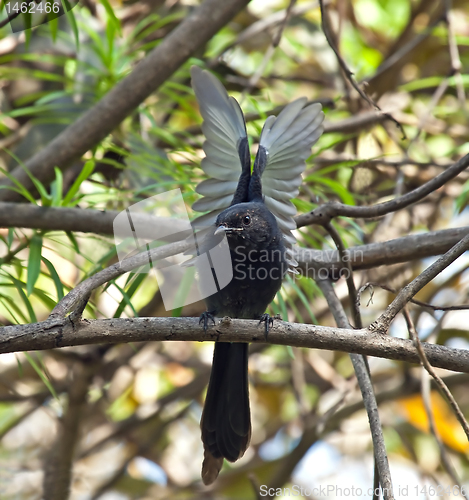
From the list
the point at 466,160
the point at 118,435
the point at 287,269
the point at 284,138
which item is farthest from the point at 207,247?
the point at 118,435

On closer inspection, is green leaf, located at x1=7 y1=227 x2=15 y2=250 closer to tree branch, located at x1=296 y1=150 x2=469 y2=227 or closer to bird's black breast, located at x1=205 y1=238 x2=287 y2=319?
bird's black breast, located at x1=205 y1=238 x2=287 y2=319

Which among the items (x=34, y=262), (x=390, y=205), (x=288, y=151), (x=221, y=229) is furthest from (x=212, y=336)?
(x=288, y=151)

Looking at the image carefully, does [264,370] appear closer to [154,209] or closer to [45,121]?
[154,209]

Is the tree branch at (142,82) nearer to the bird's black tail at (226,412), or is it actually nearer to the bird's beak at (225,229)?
the bird's beak at (225,229)

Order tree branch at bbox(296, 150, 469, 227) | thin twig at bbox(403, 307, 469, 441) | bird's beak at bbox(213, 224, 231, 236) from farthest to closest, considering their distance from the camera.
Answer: bird's beak at bbox(213, 224, 231, 236)
tree branch at bbox(296, 150, 469, 227)
thin twig at bbox(403, 307, 469, 441)

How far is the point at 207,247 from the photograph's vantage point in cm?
305

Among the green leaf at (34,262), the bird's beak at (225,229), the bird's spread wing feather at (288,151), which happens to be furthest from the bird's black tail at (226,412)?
the green leaf at (34,262)

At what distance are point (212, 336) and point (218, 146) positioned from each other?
1.45 meters

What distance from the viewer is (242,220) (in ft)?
9.77

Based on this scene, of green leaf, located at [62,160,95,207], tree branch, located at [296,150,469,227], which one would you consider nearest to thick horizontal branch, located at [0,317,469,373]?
tree branch, located at [296,150,469,227]

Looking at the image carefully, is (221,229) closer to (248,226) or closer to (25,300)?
(248,226)

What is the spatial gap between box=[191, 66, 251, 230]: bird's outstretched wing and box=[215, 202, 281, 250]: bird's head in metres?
0.22

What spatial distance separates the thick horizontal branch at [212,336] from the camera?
1.93m

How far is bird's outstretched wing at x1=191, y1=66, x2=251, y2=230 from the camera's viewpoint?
305cm
